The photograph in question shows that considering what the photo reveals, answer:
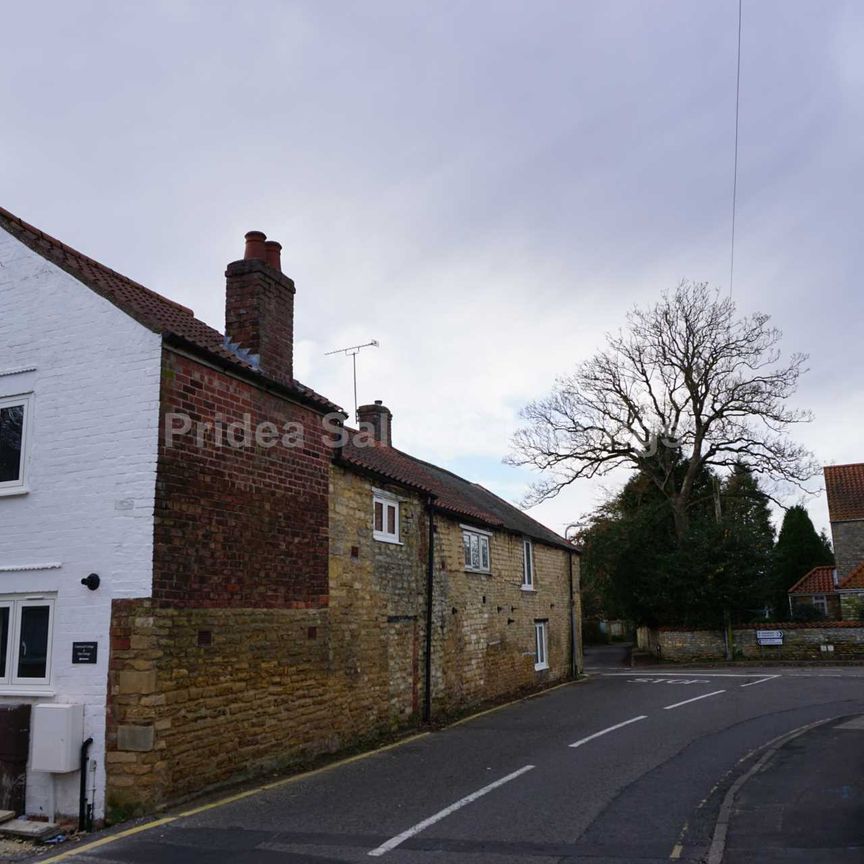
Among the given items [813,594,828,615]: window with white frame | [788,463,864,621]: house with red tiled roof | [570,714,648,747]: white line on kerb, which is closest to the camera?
[570,714,648,747]: white line on kerb

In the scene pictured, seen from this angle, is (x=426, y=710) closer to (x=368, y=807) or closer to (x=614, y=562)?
(x=368, y=807)

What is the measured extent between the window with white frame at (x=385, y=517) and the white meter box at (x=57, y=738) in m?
6.58

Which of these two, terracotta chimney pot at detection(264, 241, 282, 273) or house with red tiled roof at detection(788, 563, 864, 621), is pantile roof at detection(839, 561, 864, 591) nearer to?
house with red tiled roof at detection(788, 563, 864, 621)

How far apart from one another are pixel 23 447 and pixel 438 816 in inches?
271

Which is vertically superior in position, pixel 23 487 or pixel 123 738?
pixel 23 487

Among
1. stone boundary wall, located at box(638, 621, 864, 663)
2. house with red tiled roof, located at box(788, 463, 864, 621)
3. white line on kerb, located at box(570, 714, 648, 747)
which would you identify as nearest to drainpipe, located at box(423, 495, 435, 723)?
white line on kerb, located at box(570, 714, 648, 747)

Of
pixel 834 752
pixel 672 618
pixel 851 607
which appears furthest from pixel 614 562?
pixel 834 752

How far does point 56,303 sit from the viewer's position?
421 inches

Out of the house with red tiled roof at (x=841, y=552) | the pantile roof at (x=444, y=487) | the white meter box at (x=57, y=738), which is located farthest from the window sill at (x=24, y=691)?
the house with red tiled roof at (x=841, y=552)

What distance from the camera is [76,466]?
10.1 m

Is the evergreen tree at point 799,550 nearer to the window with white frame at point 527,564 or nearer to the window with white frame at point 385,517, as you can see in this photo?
the window with white frame at point 527,564

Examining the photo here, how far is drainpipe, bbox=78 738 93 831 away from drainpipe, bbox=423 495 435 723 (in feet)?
27.6

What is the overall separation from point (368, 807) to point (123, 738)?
2796mm

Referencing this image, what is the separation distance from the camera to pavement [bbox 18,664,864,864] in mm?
7422
